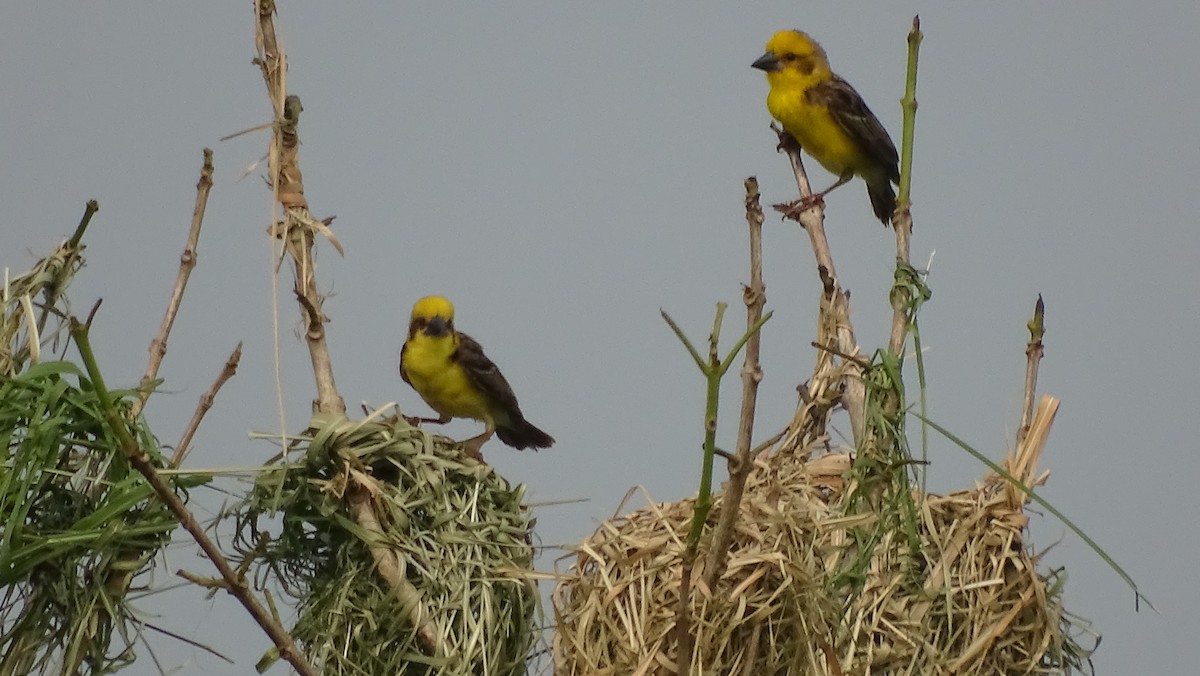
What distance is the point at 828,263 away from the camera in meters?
3.43

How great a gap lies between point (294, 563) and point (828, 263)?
1333mm

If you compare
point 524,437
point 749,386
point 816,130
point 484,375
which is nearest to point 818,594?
point 749,386

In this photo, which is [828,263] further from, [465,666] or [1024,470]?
[465,666]

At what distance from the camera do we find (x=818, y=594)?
229 cm

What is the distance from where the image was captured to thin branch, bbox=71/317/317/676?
1.85 meters

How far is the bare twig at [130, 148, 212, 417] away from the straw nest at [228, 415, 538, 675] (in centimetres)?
28

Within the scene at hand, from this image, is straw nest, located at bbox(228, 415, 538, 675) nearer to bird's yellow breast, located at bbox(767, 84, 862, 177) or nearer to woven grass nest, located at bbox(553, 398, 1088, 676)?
woven grass nest, located at bbox(553, 398, 1088, 676)

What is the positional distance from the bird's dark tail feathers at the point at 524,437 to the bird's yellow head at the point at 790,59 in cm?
148

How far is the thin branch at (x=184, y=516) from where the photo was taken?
1850mm

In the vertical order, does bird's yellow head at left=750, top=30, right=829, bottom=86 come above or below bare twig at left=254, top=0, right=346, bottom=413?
above

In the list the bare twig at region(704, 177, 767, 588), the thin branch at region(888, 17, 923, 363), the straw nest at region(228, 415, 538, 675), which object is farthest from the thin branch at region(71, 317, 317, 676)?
the thin branch at region(888, 17, 923, 363)

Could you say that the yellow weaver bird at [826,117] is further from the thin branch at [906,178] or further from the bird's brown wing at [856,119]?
the thin branch at [906,178]

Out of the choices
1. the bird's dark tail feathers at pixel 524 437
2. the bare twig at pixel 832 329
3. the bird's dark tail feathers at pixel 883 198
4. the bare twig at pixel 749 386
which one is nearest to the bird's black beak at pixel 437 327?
the bird's dark tail feathers at pixel 524 437

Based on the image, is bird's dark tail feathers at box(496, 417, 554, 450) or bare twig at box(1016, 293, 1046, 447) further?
bird's dark tail feathers at box(496, 417, 554, 450)
